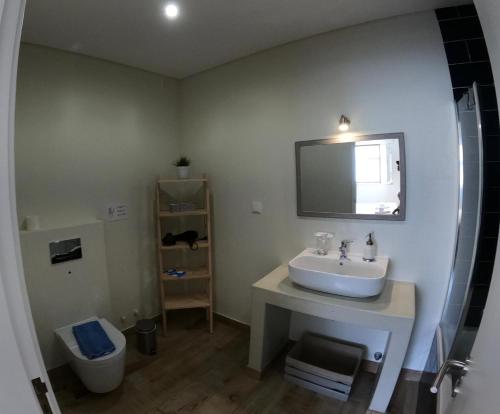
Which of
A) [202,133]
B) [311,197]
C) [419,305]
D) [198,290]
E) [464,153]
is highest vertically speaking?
[202,133]

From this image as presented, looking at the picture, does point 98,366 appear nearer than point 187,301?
Yes

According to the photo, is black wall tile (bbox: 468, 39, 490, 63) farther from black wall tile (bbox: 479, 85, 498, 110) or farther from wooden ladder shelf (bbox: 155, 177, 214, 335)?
wooden ladder shelf (bbox: 155, 177, 214, 335)

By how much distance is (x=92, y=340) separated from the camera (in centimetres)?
200

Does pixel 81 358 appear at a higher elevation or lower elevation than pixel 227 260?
lower

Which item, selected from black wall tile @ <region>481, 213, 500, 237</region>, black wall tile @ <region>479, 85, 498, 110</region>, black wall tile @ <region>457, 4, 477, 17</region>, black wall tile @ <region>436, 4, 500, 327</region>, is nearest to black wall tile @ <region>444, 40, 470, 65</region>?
black wall tile @ <region>436, 4, 500, 327</region>

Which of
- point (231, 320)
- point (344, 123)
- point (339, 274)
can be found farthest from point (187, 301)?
point (344, 123)

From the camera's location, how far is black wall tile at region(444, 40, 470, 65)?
1683 millimetres

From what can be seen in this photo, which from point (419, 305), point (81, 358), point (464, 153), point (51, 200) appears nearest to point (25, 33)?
point (51, 200)

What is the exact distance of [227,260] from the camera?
2834mm

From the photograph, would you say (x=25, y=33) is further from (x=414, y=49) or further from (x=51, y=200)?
(x=414, y=49)

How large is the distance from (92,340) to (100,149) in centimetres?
149

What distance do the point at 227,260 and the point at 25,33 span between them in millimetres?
2281

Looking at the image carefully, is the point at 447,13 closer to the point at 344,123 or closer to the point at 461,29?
the point at 461,29

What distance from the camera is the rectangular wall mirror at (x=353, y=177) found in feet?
6.36
